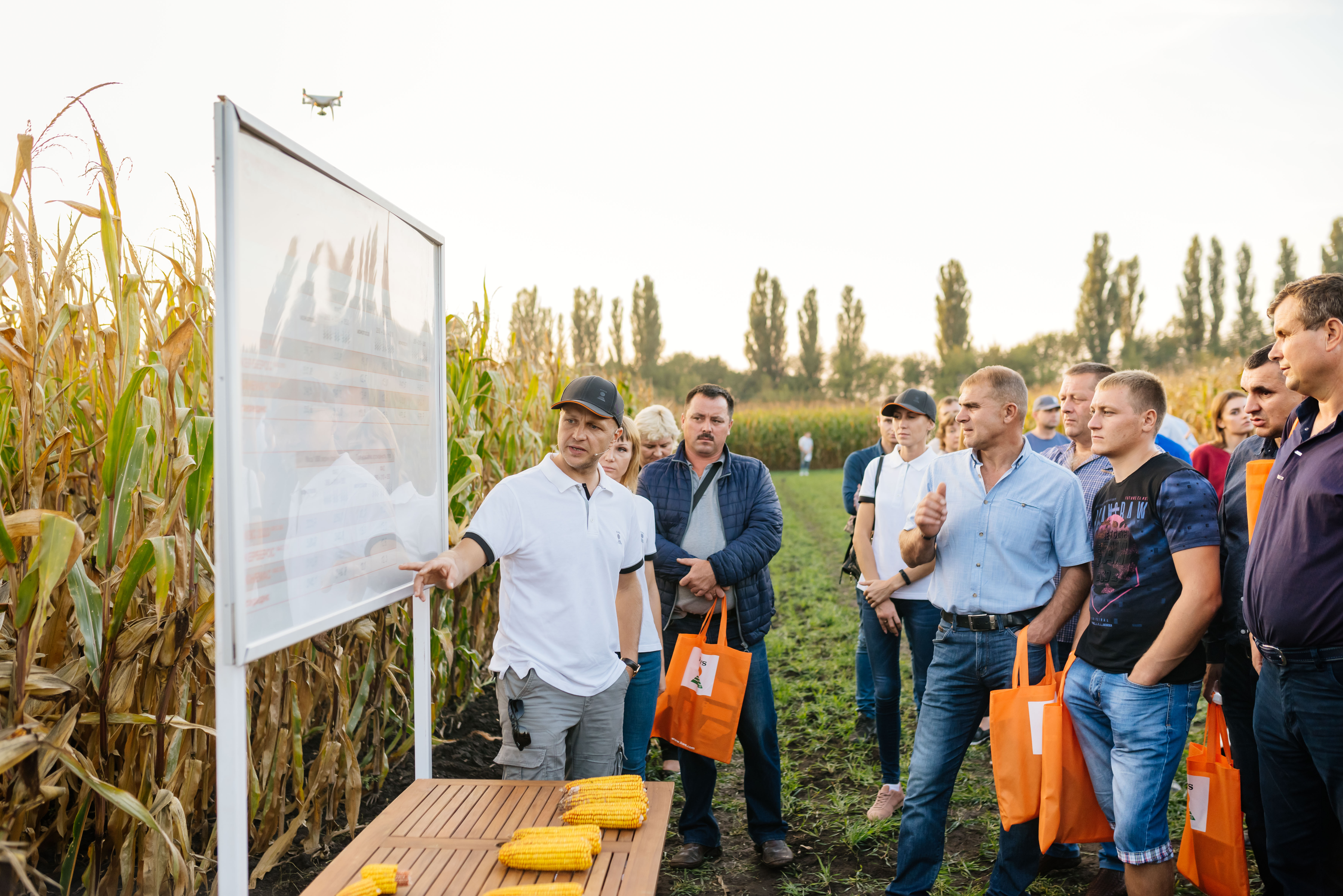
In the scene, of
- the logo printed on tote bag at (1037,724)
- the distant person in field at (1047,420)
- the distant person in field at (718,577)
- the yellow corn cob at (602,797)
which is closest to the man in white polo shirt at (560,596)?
the yellow corn cob at (602,797)

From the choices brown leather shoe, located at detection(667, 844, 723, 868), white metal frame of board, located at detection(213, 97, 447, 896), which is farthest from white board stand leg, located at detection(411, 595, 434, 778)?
brown leather shoe, located at detection(667, 844, 723, 868)

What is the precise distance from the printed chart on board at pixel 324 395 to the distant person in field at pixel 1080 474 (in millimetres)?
2441

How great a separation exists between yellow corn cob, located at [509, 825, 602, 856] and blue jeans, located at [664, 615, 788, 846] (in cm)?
153

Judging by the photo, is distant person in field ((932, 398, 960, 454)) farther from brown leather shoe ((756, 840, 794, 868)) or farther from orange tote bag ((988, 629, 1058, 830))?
brown leather shoe ((756, 840, 794, 868))

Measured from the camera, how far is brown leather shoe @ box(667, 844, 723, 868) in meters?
3.60

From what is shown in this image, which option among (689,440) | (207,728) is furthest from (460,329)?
(207,728)

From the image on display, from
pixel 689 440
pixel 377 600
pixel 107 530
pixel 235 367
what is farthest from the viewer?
pixel 689 440

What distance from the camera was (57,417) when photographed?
8.08ft

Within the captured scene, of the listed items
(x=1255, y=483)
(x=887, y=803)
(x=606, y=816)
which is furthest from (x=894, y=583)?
(x=606, y=816)

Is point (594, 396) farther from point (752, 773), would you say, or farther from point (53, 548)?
point (752, 773)

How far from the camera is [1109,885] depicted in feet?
10.4

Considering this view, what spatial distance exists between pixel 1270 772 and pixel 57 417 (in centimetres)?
382

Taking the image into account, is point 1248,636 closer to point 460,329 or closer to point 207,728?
point 207,728

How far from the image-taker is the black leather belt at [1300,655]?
226 centimetres
